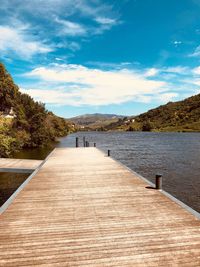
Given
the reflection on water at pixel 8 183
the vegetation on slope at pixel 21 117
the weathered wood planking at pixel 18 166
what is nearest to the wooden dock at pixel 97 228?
the reflection on water at pixel 8 183

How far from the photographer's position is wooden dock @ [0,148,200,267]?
22.6 ft

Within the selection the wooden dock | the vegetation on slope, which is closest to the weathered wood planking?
the wooden dock

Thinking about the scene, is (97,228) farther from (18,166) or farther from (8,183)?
(8,183)

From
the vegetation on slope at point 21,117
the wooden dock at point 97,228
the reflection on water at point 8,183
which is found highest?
the vegetation on slope at point 21,117

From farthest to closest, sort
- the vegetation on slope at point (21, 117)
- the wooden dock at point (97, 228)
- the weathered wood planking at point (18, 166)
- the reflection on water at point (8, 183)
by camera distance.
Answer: the vegetation on slope at point (21, 117), the weathered wood planking at point (18, 166), the reflection on water at point (8, 183), the wooden dock at point (97, 228)

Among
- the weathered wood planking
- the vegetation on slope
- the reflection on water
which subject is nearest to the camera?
the reflection on water

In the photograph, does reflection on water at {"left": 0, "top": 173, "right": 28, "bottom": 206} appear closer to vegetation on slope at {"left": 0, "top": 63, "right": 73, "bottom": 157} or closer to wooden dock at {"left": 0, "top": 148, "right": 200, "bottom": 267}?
wooden dock at {"left": 0, "top": 148, "right": 200, "bottom": 267}

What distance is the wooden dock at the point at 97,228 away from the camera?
22.6ft

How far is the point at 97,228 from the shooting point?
880 centimetres

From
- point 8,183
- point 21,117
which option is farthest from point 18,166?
point 21,117

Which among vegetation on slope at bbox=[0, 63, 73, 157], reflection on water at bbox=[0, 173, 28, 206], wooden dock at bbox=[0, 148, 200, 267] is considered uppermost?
vegetation on slope at bbox=[0, 63, 73, 157]

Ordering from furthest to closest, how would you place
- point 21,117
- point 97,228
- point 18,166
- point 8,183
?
1. point 21,117
2. point 8,183
3. point 18,166
4. point 97,228

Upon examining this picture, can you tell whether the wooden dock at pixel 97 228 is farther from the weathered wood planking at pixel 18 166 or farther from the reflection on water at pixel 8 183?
the weathered wood planking at pixel 18 166

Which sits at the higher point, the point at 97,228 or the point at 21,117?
the point at 21,117
